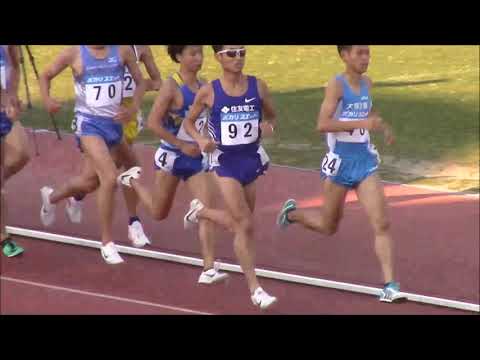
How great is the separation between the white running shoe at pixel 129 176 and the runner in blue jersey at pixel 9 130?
2.83 feet

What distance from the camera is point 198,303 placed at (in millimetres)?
9008

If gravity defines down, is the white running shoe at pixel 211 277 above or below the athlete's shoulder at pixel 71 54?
below

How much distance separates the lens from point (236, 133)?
8.85 metres

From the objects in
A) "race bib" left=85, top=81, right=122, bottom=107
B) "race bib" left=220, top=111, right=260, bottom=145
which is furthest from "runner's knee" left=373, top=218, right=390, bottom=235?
"race bib" left=85, top=81, right=122, bottom=107

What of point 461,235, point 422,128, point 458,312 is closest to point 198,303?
point 458,312

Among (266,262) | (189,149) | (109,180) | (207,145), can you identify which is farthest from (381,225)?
(109,180)

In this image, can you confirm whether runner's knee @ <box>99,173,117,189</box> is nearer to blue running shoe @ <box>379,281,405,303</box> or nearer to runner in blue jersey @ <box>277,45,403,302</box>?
runner in blue jersey @ <box>277,45,403,302</box>

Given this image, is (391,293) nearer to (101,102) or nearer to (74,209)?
(101,102)

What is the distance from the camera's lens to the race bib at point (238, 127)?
8828 mm

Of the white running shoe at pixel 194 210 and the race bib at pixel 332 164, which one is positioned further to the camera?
the white running shoe at pixel 194 210

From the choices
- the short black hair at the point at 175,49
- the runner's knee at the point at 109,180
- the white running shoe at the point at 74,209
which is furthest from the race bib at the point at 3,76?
the white running shoe at the point at 74,209

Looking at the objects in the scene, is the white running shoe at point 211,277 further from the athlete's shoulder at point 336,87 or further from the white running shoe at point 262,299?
the athlete's shoulder at point 336,87

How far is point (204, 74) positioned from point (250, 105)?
10.5m

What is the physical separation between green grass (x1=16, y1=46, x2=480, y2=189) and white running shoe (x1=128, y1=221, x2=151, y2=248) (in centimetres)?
357
